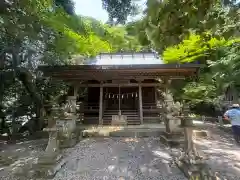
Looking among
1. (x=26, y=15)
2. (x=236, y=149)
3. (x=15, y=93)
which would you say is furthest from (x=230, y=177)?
(x=15, y=93)

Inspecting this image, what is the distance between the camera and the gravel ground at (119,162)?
17.8ft

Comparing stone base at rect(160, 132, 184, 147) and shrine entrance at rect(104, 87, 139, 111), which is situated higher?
shrine entrance at rect(104, 87, 139, 111)

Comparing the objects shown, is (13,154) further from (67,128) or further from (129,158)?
(129,158)

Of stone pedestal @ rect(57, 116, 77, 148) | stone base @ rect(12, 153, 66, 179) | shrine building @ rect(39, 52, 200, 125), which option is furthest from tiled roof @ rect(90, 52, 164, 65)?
stone base @ rect(12, 153, 66, 179)

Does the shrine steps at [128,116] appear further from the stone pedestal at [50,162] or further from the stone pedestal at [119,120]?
the stone pedestal at [50,162]

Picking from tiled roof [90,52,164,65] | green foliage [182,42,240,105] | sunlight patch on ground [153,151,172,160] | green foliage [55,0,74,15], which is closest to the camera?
sunlight patch on ground [153,151,172,160]

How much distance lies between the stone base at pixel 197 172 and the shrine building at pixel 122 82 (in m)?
5.14

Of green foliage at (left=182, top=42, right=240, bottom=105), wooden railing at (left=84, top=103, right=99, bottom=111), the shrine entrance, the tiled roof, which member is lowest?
wooden railing at (left=84, top=103, right=99, bottom=111)

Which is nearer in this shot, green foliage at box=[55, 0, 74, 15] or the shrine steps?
the shrine steps

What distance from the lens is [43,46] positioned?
34.4 ft

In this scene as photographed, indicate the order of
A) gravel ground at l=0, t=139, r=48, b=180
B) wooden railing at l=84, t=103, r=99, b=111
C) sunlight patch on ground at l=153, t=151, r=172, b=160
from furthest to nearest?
wooden railing at l=84, t=103, r=99, b=111
sunlight patch on ground at l=153, t=151, r=172, b=160
gravel ground at l=0, t=139, r=48, b=180

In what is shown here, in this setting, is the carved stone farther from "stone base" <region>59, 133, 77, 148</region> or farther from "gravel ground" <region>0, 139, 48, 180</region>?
"gravel ground" <region>0, 139, 48, 180</region>

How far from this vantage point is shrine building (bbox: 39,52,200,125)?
9.88m

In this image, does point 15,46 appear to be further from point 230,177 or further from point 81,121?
point 230,177
